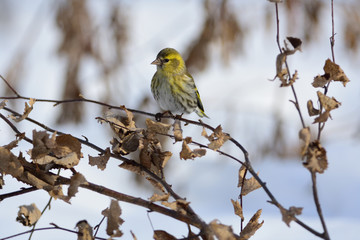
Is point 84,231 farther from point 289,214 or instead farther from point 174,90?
point 174,90

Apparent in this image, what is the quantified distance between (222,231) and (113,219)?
0.24 meters

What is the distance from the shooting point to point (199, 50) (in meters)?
4.01

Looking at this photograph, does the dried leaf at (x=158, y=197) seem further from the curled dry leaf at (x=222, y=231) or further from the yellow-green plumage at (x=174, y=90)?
the yellow-green plumage at (x=174, y=90)

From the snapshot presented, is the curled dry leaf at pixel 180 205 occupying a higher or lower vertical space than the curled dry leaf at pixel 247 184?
lower

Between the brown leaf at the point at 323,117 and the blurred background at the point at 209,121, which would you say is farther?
the blurred background at the point at 209,121

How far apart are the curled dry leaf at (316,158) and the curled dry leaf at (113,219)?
392mm

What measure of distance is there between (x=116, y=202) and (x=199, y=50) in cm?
306

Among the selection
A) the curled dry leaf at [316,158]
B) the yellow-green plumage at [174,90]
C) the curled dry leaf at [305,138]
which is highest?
the yellow-green plumage at [174,90]

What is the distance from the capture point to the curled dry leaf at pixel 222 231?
96 cm

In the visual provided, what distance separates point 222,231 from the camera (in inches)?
38.0

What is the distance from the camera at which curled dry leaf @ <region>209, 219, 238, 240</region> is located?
96cm

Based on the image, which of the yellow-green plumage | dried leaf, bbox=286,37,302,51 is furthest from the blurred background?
dried leaf, bbox=286,37,302,51

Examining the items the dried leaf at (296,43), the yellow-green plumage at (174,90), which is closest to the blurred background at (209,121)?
the yellow-green plumage at (174,90)

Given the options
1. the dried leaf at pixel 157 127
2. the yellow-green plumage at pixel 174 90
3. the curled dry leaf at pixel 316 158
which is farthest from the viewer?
the yellow-green plumage at pixel 174 90
